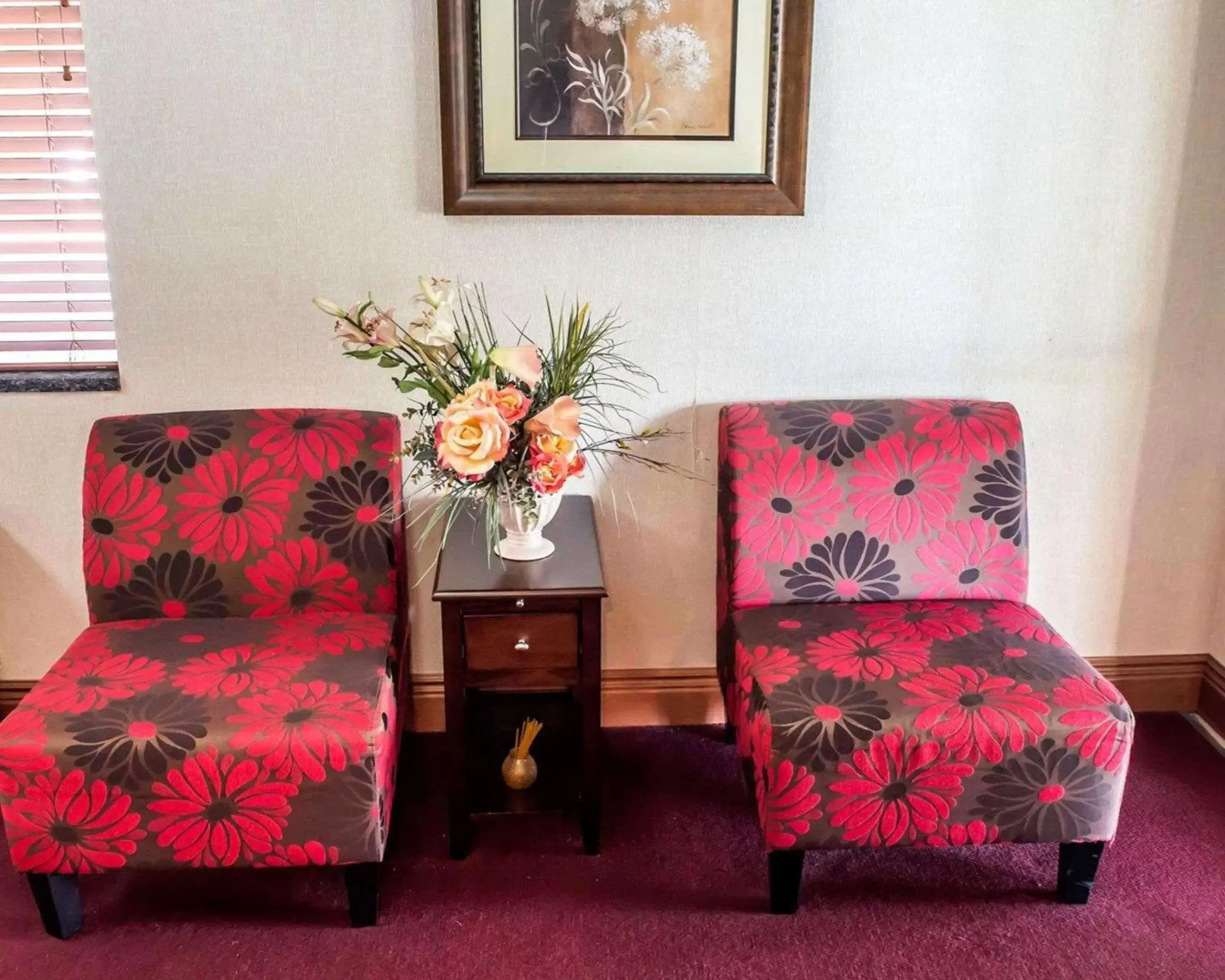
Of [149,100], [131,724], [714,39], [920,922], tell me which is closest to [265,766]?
[131,724]

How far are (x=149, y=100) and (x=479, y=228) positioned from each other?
67 cm

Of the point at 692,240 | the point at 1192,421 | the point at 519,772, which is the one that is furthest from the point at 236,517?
the point at 1192,421

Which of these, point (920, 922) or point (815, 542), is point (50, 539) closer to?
point (815, 542)

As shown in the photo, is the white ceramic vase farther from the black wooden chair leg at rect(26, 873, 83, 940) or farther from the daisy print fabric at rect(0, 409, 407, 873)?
the black wooden chair leg at rect(26, 873, 83, 940)

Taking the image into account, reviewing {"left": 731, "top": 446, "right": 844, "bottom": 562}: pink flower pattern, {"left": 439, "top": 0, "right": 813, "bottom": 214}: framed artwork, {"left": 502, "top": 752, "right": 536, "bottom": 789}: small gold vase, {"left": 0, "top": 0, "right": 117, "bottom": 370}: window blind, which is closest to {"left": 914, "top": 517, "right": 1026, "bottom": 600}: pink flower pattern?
{"left": 731, "top": 446, "right": 844, "bottom": 562}: pink flower pattern

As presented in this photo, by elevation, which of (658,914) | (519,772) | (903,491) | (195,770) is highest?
(903,491)

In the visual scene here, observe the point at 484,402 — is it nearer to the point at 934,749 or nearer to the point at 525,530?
the point at 525,530

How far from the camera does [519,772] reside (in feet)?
6.96

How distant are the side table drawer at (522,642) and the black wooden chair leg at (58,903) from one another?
0.77 meters

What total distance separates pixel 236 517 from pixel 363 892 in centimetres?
75

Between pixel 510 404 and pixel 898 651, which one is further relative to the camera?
pixel 898 651

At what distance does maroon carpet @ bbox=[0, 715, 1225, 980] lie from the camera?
1805mm

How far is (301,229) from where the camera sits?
7.06ft

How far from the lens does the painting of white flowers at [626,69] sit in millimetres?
2035
